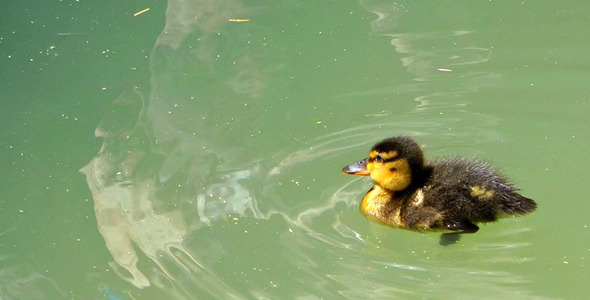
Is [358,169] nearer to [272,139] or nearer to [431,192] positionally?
[431,192]

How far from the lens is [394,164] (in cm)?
364

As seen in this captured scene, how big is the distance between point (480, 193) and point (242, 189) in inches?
37.6

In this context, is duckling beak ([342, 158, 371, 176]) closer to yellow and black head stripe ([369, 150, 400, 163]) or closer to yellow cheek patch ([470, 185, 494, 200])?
yellow and black head stripe ([369, 150, 400, 163])

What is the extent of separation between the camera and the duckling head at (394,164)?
361cm

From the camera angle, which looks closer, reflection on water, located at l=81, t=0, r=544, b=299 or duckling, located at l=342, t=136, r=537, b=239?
reflection on water, located at l=81, t=0, r=544, b=299

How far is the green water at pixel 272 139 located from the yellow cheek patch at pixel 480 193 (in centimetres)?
15

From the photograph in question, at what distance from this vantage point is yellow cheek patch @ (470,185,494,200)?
3523 mm

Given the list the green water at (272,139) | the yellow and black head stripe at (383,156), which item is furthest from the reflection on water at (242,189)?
the yellow and black head stripe at (383,156)

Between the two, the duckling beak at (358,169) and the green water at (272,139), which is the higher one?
the duckling beak at (358,169)

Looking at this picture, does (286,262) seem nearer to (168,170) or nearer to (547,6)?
(168,170)

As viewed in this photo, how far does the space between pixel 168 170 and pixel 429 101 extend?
123 cm

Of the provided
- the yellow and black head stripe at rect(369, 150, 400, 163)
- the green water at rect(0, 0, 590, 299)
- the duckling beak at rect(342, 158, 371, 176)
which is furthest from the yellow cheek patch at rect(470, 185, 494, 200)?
the duckling beak at rect(342, 158, 371, 176)

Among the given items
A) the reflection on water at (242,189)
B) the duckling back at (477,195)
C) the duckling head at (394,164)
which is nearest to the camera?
the reflection on water at (242,189)

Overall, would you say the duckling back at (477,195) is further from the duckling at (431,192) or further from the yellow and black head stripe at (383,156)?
the yellow and black head stripe at (383,156)
